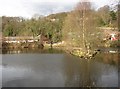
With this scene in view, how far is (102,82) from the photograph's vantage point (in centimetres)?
1159

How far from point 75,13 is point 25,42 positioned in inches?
522

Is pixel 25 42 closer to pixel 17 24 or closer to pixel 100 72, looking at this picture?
pixel 17 24

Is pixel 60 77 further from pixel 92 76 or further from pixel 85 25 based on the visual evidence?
pixel 85 25

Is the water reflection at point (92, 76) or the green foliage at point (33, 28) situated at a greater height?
the green foliage at point (33, 28)

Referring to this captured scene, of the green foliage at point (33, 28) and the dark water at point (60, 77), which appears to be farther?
the green foliage at point (33, 28)

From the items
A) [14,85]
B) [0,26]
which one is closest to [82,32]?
[14,85]

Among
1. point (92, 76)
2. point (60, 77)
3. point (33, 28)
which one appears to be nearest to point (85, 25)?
point (92, 76)

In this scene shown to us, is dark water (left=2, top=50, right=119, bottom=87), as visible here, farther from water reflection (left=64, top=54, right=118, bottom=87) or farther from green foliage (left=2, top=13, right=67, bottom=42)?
green foliage (left=2, top=13, right=67, bottom=42)

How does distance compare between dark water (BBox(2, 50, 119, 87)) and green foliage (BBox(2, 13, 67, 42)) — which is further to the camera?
green foliage (BBox(2, 13, 67, 42))

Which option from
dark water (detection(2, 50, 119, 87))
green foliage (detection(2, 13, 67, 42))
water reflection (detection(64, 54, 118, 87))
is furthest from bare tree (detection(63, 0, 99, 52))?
green foliage (detection(2, 13, 67, 42))

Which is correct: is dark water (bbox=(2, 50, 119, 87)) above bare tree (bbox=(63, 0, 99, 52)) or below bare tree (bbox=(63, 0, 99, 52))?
below

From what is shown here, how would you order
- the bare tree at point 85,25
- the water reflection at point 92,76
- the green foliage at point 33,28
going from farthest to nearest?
the green foliage at point 33,28 → the bare tree at point 85,25 → the water reflection at point 92,76

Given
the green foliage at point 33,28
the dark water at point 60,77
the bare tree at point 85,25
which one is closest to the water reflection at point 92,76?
the dark water at point 60,77

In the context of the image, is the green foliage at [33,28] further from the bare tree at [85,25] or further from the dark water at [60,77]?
the dark water at [60,77]
